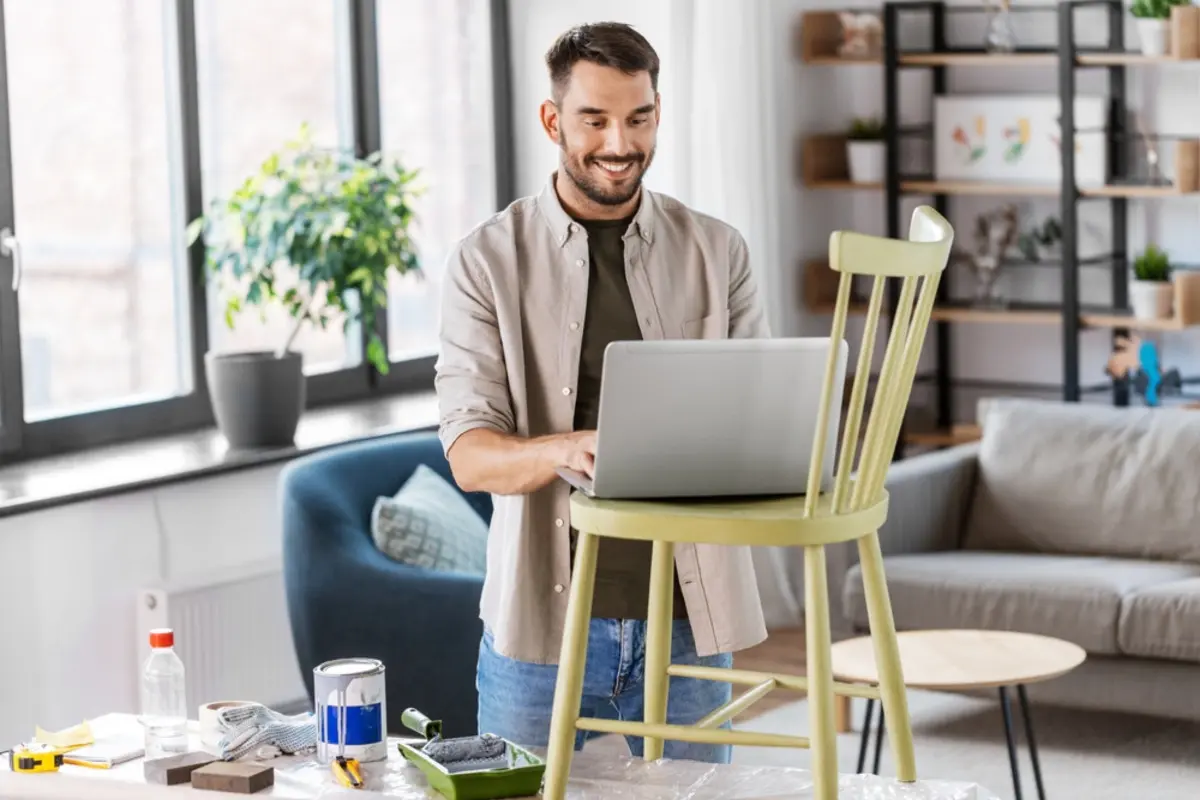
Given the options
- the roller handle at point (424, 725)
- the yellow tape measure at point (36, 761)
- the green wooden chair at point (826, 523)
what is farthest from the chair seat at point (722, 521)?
the yellow tape measure at point (36, 761)

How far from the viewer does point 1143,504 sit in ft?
16.2

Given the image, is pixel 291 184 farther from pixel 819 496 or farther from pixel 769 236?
pixel 819 496

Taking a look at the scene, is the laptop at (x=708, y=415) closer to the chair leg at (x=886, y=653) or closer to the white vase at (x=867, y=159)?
the chair leg at (x=886, y=653)

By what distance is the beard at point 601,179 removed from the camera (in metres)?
2.45

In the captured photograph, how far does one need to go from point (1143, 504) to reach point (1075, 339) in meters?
0.83

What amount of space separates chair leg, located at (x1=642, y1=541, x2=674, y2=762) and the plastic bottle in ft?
2.01

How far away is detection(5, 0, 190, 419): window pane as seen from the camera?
465 centimetres

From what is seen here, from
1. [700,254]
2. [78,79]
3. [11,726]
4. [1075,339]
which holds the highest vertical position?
[78,79]

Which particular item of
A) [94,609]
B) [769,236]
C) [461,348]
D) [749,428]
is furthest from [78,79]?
[749,428]

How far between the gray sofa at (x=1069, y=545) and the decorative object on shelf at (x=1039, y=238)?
2.54ft

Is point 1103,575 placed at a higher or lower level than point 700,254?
lower

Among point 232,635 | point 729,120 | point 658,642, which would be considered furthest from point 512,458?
point 729,120

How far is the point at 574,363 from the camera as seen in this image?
8.26ft

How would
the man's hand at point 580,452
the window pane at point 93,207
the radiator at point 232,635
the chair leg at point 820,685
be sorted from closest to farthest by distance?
the chair leg at point 820,685, the man's hand at point 580,452, the radiator at point 232,635, the window pane at point 93,207
